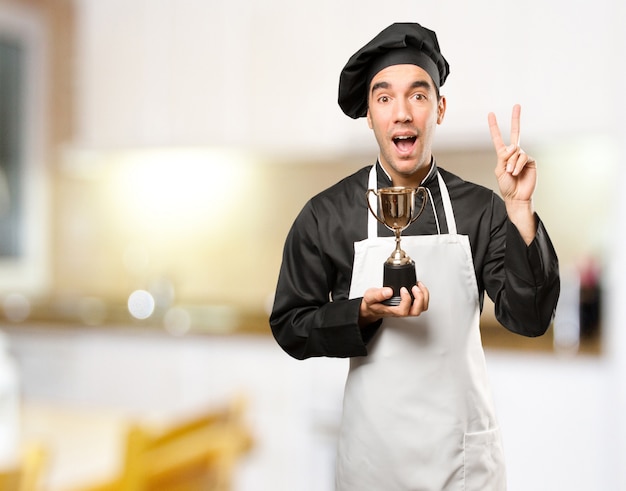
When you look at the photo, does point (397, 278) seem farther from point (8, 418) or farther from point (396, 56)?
point (8, 418)

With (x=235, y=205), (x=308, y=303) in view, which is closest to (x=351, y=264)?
(x=308, y=303)

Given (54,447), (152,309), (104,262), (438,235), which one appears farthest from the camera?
(104,262)

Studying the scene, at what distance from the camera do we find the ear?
0.26 m

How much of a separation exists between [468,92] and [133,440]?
76 centimetres

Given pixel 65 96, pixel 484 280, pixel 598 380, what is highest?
pixel 65 96

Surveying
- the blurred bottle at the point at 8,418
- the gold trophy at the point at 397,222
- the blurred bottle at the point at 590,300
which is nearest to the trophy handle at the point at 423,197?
the gold trophy at the point at 397,222

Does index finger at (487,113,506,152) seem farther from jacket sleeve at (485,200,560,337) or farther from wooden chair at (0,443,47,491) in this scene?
wooden chair at (0,443,47,491)

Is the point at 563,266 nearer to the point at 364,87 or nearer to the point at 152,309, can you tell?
the point at 152,309

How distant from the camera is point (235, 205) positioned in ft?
9.22

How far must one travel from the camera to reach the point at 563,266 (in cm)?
200

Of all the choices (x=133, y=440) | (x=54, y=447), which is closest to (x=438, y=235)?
(x=133, y=440)

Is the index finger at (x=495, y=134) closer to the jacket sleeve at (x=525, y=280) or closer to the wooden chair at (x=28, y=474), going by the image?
the jacket sleeve at (x=525, y=280)

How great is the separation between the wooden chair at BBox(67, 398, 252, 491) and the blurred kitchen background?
0.23 ft

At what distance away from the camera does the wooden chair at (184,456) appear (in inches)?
38.7
